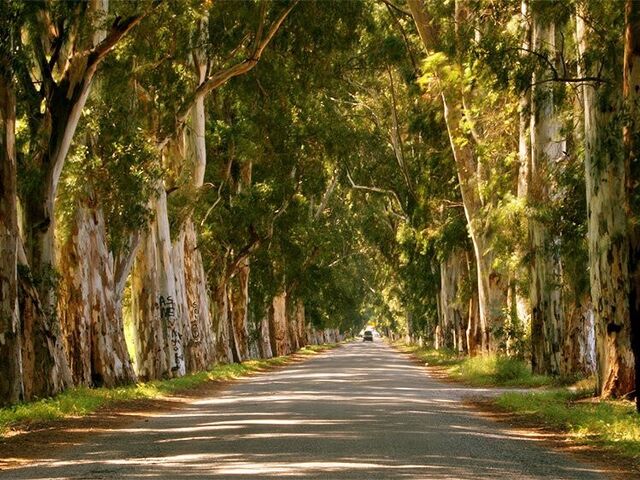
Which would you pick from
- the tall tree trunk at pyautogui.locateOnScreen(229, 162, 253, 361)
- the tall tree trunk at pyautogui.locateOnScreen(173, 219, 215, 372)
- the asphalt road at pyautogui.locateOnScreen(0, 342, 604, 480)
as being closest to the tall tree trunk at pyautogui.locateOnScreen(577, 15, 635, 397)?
the asphalt road at pyautogui.locateOnScreen(0, 342, 604, 480)

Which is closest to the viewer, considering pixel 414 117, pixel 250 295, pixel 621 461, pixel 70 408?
pixel 621 461

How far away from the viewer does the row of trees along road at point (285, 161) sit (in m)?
16.3

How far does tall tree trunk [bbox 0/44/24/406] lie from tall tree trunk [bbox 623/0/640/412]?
813cm

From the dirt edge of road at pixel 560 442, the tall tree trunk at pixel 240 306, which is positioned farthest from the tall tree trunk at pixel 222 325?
the dirt edge of road at pixel 560 442

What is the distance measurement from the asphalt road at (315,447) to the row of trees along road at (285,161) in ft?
8.29

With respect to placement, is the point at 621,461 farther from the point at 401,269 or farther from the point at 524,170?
the point at 401,269

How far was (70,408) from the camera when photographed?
16484mm

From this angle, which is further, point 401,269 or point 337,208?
point 337,208

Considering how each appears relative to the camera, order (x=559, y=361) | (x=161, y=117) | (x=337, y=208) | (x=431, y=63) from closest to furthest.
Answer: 1. (x=431, y=63)
2. (x=559, y=361)
3. (x=161, y=117)
4. (x=337, y=208)

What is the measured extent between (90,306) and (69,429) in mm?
7973

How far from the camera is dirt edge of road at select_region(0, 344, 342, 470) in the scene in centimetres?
1159

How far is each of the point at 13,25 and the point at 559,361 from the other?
14.1 m

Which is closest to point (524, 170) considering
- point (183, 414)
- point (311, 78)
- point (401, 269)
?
point (311, 78)

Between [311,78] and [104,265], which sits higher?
[311,78]
